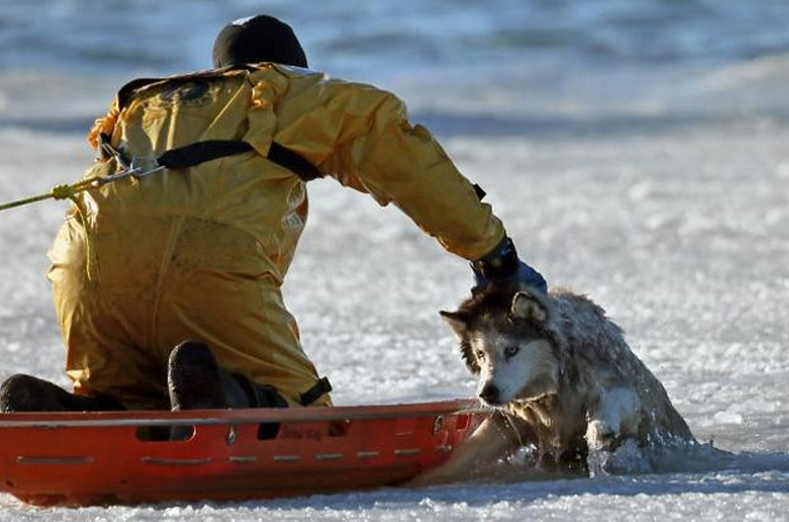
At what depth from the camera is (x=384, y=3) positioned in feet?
92.4

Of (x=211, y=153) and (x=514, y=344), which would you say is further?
(x=514, y=344)

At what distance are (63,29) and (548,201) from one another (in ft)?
52.5

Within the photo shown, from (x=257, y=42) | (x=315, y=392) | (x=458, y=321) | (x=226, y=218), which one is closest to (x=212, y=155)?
(x=226, y=218)

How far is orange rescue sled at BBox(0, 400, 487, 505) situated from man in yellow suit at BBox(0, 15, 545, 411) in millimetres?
127

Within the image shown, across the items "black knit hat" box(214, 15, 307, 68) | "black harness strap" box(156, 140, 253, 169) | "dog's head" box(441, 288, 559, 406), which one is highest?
"black knit hat" box(214, 15, 307, 68)

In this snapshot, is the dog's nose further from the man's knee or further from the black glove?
the man's knee

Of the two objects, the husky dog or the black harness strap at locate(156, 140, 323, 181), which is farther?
the husky dog

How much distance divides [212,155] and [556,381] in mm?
985

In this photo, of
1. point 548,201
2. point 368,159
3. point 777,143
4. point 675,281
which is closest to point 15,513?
point 368,159

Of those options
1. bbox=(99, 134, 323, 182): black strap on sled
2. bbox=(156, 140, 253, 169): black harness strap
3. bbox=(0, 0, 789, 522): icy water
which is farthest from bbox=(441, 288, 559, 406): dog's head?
bbox=(156, 140, 253, 169): black harness strap

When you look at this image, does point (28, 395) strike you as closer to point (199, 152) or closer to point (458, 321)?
point (199, 152)

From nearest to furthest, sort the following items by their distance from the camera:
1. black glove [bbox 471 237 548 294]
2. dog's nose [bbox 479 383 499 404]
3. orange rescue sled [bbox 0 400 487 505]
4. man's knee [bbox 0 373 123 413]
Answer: orange rescue sled [bbox 0 400 487 505], man's knee [bbox 0 373 123 413], dog's nose [bbox 479 383 499 404], black glove [bbox 471 237 548 294]

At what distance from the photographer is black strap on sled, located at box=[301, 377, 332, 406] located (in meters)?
4.13

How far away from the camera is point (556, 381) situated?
4277 millimetres
